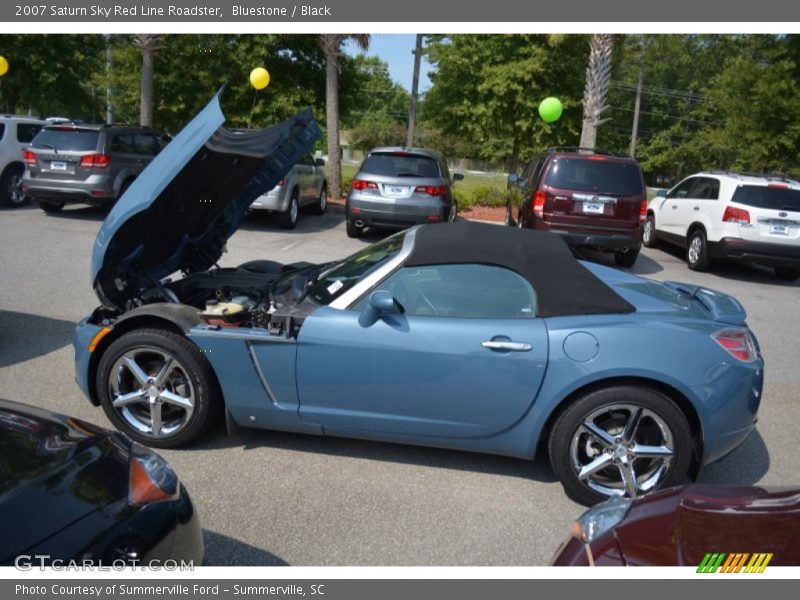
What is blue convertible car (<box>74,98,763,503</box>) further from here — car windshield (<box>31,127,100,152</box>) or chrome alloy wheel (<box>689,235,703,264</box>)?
car windshield (<box>31,127,100,152</box>)

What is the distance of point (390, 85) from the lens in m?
76.3

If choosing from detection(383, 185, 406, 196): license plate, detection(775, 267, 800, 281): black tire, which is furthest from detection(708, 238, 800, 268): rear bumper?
detection(383, 185, 406, 196): license plate

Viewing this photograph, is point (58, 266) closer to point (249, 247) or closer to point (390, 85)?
point (249, 247)

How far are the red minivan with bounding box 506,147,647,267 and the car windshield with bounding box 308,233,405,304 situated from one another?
19.8 feet

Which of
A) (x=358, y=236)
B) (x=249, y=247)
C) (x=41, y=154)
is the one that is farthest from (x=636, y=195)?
(x=41, y=154)

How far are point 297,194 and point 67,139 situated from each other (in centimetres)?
425

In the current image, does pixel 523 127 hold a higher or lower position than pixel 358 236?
higher

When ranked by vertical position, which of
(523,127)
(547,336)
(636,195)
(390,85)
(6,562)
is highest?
(390,85)

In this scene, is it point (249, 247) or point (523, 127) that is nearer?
point (249, 247)

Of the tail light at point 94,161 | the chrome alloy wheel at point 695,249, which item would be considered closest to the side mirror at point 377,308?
the chrome alloy wheel at point 695,249

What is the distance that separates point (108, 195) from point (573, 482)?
1085 cm

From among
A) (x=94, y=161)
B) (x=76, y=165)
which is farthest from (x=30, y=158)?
(x=94, y=161)

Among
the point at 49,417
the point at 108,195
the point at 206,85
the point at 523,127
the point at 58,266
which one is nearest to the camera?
the point at 49,417

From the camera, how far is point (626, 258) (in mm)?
10969
